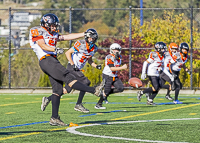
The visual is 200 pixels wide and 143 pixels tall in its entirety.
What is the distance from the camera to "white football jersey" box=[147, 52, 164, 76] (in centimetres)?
1483

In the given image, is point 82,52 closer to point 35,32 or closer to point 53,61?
point 35,32

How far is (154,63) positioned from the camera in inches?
588

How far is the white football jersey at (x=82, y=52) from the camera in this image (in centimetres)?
1221

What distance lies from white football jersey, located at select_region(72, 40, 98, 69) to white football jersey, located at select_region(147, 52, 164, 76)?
300cm

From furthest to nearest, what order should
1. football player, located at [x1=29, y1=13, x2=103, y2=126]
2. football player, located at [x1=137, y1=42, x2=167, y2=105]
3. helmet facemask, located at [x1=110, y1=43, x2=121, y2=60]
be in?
football player, located at [x1=137, y1=42, x2=167, y2=105]
helmet facemask, located at [x1=110, y1=43, x2=121, y2=60]
football player, located at [x1=29, y1=13, x2=103, y2=126]

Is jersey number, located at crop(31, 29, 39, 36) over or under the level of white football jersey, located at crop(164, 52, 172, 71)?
over

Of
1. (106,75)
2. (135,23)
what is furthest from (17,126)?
(135,23)

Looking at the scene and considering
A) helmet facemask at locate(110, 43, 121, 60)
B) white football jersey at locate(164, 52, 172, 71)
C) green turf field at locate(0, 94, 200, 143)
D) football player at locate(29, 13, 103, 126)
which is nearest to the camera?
green turf field at locate(0, 94, 200, 143)

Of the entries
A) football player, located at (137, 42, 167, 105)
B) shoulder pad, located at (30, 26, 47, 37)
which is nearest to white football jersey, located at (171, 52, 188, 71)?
football player, located at (137, 42, 167, 105)

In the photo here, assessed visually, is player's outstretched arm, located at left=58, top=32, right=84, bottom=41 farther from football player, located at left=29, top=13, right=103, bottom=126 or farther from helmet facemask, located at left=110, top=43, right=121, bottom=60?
helmet facemask, located at left=110, top=43, right=121, bottom=60

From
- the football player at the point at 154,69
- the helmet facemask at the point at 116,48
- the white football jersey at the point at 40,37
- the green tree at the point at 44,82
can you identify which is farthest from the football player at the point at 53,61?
the green tree at the point at 44,82

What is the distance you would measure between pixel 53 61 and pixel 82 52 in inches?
141

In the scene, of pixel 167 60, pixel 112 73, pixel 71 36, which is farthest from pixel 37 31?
pixel 167 60

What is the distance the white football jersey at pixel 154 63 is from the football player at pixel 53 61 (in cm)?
600
